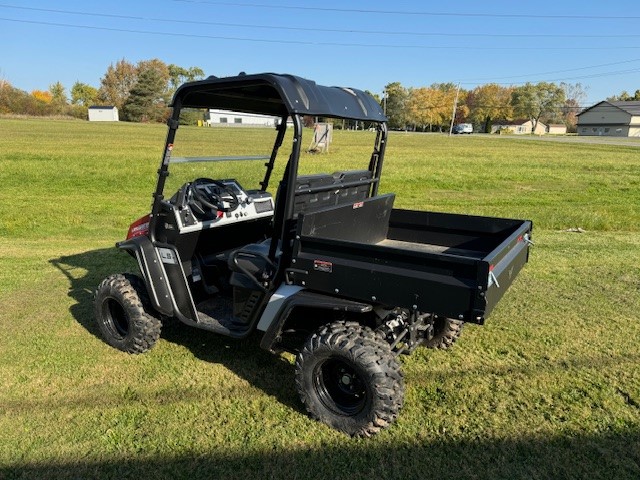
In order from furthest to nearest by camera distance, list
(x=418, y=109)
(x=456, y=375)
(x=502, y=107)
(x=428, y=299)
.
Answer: (x=502, y=107), (x=418, y=109), (x=456, y=375), (x=428, y=299)

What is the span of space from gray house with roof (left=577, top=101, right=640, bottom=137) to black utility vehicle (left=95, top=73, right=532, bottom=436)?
3724 inches

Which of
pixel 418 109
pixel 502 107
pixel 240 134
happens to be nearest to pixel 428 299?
pixel 240 134

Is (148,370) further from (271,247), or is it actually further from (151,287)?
(271,247)

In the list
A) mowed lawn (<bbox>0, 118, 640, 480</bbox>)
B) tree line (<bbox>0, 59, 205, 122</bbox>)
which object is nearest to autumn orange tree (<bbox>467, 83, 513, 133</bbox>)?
tree line (<bbox>0, 59, 205, 122</bbox>)

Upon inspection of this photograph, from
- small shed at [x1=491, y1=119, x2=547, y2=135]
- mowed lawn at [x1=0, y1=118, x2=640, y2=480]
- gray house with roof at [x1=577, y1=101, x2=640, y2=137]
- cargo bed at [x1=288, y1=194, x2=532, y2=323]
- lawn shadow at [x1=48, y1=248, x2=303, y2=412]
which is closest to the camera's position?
cargo bed at [x1=288, y1=194, x2=532, y2=323]

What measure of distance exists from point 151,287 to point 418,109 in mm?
93198

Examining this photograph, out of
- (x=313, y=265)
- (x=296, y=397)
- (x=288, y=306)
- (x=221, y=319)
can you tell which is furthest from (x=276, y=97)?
(x=296, y=397)

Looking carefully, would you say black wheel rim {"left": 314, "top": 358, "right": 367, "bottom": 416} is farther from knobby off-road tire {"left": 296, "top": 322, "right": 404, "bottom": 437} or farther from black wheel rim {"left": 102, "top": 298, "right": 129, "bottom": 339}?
black wheel rim {"left": 102, "top": 298, "right": 129, "bottom": 339}

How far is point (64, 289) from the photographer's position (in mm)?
5422

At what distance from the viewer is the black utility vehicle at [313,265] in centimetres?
283

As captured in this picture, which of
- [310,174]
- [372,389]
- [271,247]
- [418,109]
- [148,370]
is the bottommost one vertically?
[148,370]

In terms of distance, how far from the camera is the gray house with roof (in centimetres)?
8325

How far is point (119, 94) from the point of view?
90750 mm

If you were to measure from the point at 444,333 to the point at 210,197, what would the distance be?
213cm
